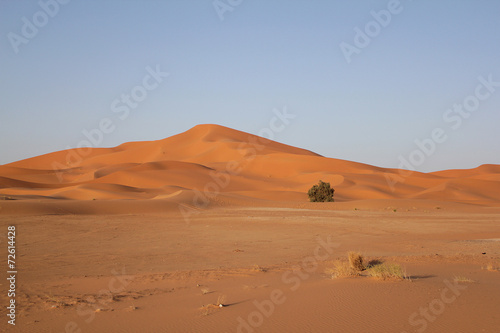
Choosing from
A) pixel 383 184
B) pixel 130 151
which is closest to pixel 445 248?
pixel 383 184

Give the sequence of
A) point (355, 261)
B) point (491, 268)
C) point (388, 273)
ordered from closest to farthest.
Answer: point (388, 273) < point (355, 261) < point (491, 268)

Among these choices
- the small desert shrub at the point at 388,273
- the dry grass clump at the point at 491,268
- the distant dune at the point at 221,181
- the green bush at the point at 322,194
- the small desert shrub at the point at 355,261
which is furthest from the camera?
the green bush at the point at 322,194

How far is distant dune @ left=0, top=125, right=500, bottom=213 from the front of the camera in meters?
42.7

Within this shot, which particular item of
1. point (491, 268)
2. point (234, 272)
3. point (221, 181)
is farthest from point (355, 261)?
point (221, 181)

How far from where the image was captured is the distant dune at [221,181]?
42.7m

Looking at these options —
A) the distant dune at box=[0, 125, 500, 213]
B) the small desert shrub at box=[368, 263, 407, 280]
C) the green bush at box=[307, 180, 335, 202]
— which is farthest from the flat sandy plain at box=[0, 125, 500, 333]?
the green bush at box=[307, 180, 335, 202]

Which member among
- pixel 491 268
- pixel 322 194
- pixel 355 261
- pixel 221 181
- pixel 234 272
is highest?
pixel 221 181

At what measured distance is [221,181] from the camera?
223 ft

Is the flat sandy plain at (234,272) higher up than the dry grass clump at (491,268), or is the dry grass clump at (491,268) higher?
the flat sandy plain at (234,272)

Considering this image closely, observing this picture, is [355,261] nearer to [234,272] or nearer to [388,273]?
[388,273]

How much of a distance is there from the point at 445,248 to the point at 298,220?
31.8ft

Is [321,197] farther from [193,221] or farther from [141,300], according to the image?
[141,300]

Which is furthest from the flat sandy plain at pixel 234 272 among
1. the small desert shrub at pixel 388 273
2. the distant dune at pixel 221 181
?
the distant dune at pixel 221 181

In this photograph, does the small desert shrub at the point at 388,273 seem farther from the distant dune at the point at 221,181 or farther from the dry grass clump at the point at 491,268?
the distant dune at the point at 221,181
